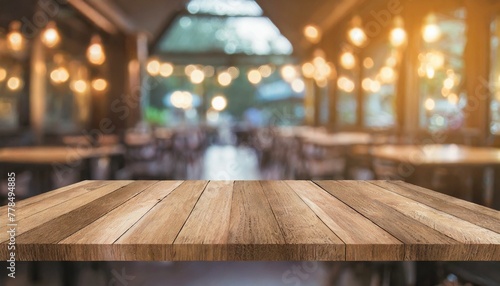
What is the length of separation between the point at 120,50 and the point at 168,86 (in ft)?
16.2

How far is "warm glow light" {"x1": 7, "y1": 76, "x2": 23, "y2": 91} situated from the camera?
7.00 meters

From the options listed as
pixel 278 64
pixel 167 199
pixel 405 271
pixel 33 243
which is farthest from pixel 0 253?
pixel 278 64

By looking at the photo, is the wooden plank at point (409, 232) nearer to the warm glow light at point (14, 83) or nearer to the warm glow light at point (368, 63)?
the warm glow light at point (14, 83)

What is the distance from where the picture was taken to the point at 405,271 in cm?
159

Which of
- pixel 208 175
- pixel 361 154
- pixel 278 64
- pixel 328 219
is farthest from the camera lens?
pixel 278 64

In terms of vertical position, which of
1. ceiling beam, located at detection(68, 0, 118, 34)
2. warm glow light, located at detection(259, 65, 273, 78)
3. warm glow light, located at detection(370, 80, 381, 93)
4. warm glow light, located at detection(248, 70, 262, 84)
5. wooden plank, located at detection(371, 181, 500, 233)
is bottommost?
wooden plank, located at detection(371, 181, 500, 233)

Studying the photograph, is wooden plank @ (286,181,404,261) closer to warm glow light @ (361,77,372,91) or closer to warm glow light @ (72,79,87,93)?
warm glow light @ (361,77,372,91)

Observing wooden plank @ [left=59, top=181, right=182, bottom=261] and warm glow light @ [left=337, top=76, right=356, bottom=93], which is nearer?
wooden plank @ [left=59, top=181, right=182, bottom=261]

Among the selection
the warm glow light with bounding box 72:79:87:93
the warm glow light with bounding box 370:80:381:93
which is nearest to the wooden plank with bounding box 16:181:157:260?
the warm glow light with bounding box 370:80:381:93

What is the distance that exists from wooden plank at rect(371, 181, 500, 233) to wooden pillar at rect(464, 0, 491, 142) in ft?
12.4

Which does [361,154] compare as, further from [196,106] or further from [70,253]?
[196,106]

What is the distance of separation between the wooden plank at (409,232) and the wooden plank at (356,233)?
23 mm

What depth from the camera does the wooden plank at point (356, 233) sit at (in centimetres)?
Answer: 101

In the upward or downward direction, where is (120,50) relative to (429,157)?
upward
